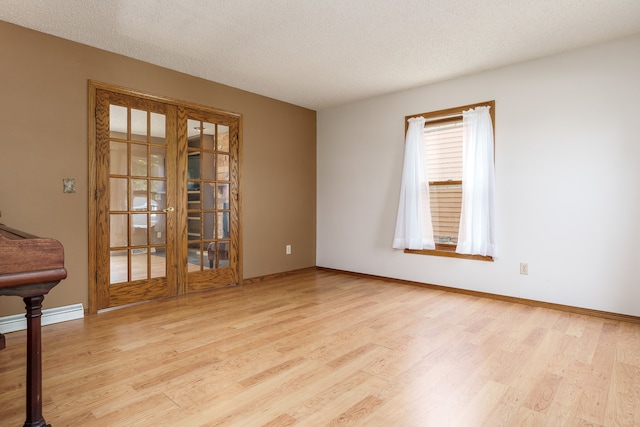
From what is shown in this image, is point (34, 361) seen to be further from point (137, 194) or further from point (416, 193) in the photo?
point (416, 193)

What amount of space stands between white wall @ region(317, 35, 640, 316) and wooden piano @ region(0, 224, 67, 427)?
383cm

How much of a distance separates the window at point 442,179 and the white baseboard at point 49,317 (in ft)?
11.6

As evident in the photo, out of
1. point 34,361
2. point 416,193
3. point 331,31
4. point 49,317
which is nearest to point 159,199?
point 49,317

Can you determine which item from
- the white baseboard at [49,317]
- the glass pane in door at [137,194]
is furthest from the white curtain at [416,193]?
the white baseboard at [49,317]

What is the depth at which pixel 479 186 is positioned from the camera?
3869mm

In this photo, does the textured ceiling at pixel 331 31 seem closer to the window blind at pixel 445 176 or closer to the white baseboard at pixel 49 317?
the window blind at pixel 445 176

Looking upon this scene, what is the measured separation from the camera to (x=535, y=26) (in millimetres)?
2924

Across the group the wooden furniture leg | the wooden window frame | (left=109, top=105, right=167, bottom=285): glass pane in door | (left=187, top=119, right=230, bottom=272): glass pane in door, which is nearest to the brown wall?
(left=109, top=105, right=167, bottom=285): glass pane in door

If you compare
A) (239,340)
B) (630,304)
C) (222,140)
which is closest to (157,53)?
(222,140)

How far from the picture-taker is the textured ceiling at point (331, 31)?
266cm

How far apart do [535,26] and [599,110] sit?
3.33ft

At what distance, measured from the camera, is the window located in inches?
164

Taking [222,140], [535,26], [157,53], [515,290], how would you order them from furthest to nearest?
[222,140] → [515,290] → [157,53] → [535,26]

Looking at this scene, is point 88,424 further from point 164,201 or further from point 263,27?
point 263,27
